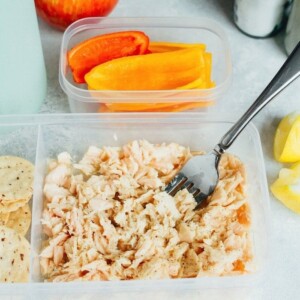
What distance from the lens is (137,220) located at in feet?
3.14

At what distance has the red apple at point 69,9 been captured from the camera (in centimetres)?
119

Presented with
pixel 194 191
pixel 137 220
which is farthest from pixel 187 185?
pixel 137 220

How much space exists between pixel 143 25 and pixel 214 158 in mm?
346

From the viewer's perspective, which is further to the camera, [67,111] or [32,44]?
[67,111]

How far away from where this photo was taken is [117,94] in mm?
1073

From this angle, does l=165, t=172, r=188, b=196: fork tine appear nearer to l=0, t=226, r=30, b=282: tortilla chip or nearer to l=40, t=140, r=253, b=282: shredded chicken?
l=40, t=140, r=253, b=282: shredded chicken

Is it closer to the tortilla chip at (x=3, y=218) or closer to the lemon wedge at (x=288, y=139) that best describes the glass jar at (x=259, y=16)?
the lemon wedge at (x=288, y=139)

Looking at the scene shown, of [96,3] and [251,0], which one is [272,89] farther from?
[96,3]

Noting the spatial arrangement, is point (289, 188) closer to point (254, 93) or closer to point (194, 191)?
point (194, 191)

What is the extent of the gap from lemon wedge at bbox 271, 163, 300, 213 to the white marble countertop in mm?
20

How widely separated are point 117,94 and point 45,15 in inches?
11.3

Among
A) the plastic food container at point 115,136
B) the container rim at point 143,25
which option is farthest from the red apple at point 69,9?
the plastic food container at point 115,136

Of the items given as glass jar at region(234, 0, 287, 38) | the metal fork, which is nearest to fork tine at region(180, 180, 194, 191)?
the metal fork

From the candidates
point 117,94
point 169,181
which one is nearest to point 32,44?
point 117,94
